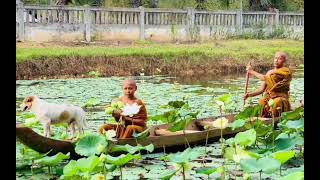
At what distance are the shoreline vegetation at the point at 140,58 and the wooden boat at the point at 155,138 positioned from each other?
17.5 ft

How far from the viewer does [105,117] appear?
542cm

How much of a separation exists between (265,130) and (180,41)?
9366mm

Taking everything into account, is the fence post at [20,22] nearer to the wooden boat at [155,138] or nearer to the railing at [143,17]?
the railing at [143,17]

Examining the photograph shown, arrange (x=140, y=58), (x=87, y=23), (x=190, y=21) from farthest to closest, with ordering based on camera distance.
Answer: (x=190, y=21), (x=87, y=23), (x=140, y=58)

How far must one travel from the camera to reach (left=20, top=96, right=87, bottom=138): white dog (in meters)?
3.62

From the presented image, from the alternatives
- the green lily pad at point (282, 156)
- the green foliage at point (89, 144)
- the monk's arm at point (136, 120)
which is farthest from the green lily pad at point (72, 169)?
the monk's arm at point (136, 120)

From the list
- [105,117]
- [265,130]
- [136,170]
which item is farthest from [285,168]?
[105,117]

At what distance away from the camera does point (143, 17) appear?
39.9 feet

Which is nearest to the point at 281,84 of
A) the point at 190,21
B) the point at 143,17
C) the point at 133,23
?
the point at 143,17

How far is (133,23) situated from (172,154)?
967 cm

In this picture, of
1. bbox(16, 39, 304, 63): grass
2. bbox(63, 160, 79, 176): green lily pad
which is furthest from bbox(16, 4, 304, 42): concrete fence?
bbox(63, 160, 79, 176): green lily pad

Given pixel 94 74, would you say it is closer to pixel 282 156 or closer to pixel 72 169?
pixel 72 169

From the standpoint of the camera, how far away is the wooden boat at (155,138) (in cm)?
274
